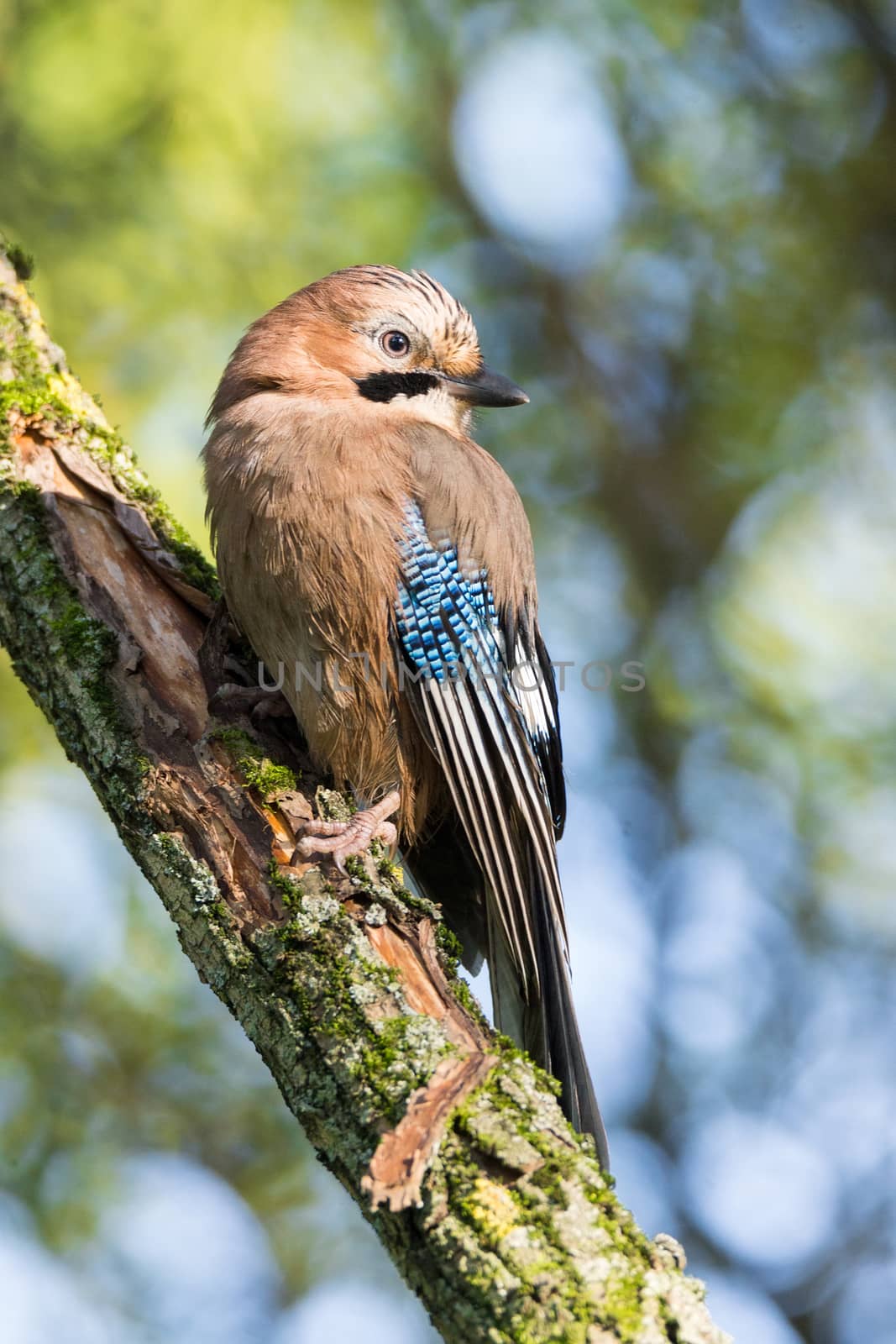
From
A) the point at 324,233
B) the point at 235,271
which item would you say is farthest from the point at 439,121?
the point at 235,271

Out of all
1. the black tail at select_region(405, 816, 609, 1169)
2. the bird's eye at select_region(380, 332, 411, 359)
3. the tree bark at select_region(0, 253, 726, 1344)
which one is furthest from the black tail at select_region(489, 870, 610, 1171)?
the bird's eye at select_region(380, 332, 411, 359)

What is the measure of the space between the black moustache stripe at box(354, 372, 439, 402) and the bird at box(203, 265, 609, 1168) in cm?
20

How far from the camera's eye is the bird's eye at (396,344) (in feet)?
15.7

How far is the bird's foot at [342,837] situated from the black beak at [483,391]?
1.93m

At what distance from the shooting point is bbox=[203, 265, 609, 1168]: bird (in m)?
4.00

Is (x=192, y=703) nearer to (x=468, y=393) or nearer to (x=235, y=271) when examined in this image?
(x=468, y=393)

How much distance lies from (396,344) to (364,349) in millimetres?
142

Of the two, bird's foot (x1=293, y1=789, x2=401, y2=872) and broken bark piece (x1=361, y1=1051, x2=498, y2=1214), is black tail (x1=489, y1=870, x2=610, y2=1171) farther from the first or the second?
broken bark piece (x1=361, y1=1051, x2=498, y2=1214)

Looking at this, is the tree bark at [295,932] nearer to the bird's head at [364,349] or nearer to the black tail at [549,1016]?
the bird's head at [364,349]

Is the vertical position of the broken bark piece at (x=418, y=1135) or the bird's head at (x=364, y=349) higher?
the bird's head at (x=364, y=349)

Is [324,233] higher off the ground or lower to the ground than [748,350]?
lower

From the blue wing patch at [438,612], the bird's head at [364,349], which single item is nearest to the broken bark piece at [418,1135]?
the blue wing patch at [438,612]

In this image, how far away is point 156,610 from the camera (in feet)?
13.7

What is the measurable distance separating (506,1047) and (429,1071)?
0.92 ft
